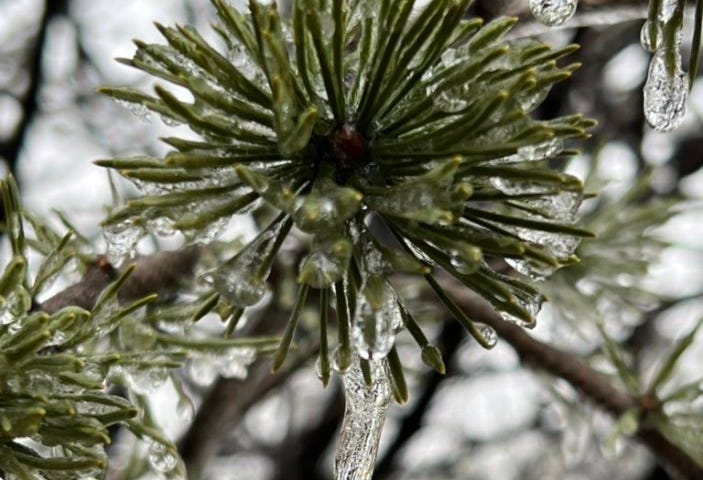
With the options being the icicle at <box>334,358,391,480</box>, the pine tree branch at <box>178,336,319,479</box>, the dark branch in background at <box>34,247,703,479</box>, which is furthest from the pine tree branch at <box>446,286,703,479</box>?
the icicle at <box>334,358,391,480</box>

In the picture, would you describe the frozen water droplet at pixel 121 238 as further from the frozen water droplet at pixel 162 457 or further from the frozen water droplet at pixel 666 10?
the frozen water droplet at pixel 666 10

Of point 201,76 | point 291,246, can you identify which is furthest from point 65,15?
point 201,76

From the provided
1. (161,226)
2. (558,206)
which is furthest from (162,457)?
(558,206)

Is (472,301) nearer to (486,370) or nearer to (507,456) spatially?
(486,370)

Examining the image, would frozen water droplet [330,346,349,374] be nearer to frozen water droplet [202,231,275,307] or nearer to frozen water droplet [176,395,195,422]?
frozen water droplet [202,231,275,307]

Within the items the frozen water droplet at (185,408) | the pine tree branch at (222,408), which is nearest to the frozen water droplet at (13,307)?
the frozen water droplet at (185,408)
